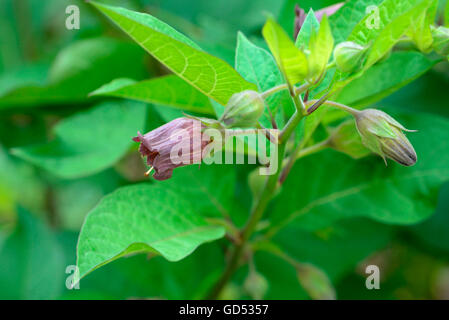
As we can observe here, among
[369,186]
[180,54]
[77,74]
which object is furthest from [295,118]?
[77,74]

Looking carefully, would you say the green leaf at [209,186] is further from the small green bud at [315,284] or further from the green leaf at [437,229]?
the green leaf at [437,229]

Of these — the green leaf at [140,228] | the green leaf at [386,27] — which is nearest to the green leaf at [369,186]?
the green leaf at [140,228]

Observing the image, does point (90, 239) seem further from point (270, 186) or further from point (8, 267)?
point (8, 267)

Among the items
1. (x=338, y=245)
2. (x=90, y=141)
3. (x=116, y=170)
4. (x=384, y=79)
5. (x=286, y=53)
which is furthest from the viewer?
(x=116, y=170)

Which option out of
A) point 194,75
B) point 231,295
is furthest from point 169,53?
point 231,295

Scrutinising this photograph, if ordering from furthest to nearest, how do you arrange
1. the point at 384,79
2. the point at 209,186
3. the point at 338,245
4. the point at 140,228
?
the point at 338,245
the point at 209,186
the point at 384,79
the point at 140,228

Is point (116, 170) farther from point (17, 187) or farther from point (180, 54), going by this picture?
point (180, 54)
